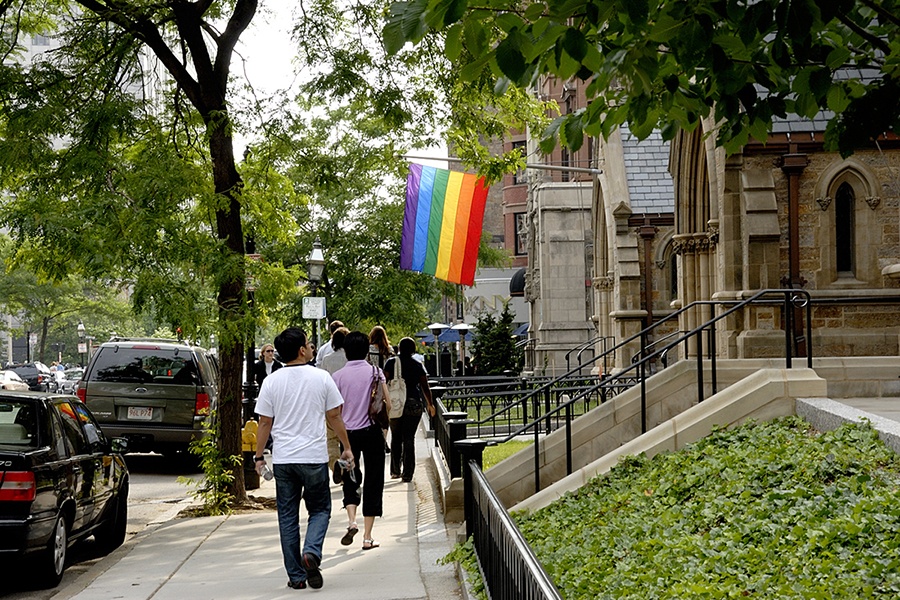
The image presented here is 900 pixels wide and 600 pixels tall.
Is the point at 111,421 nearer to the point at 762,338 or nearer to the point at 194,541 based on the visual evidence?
the point at 194,541

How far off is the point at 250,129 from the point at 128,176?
2273mm

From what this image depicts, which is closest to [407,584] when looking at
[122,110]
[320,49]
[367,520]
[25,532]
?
[367,520]

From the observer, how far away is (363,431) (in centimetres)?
1100

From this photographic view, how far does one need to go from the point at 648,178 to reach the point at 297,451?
1032 inches

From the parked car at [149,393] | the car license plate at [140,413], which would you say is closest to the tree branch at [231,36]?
the parked car at [149,393]

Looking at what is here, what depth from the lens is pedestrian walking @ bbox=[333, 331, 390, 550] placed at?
35.4 ft

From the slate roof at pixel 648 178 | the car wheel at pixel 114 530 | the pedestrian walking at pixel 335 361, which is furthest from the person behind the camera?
the slate roof at pixel 648 178

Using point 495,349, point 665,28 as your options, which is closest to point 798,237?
point 665,28

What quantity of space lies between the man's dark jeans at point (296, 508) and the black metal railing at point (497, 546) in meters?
1.10

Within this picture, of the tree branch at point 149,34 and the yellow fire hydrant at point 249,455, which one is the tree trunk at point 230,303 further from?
the yellow fire hydrant at point 249,455

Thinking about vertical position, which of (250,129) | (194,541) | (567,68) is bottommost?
(194,541)

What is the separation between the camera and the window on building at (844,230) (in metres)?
20.0

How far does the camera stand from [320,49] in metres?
15.4

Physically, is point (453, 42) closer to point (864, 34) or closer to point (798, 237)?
point (864, 34)
